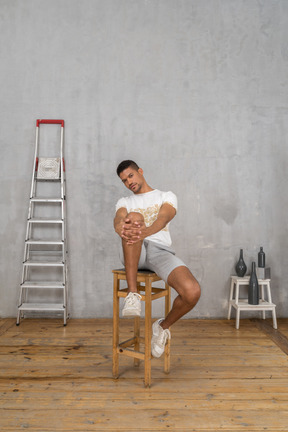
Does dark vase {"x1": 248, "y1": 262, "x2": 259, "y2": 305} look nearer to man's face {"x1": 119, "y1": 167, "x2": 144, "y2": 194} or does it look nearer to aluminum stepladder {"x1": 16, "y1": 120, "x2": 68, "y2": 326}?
man's face {"x1": 119, "y1": 167, "x2": 144, "y2": 194}

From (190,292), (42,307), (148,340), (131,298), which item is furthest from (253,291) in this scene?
(42,307)

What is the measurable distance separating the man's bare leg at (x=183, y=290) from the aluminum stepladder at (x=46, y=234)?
1.61 metres

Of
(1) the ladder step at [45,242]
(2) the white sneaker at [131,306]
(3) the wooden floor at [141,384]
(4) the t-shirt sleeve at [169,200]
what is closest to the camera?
(3) the wooden floor at [141,384]

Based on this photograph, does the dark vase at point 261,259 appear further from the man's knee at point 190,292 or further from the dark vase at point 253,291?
the man's knee at point 190,292

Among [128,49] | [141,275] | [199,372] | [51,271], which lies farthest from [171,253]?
[128,49]

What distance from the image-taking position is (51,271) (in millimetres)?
3543

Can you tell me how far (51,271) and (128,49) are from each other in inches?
95.5

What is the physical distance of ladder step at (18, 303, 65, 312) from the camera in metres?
3.21

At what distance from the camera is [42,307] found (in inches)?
127

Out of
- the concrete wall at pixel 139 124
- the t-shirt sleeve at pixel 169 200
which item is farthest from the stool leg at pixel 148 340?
the concrete wall at pixel 139 124

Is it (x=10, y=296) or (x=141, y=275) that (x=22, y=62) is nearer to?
(x=10, y=296)

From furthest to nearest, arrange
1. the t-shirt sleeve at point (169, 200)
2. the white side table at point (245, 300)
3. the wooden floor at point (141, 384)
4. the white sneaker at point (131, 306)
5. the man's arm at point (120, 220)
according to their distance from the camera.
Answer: the white side table at point (245, 300) < the t-shirt sleeve at point (169, 200) < the man's arm at point (120, 220) < the white sneaker at point (131, 306) < the wooden floor at point (141, 384)

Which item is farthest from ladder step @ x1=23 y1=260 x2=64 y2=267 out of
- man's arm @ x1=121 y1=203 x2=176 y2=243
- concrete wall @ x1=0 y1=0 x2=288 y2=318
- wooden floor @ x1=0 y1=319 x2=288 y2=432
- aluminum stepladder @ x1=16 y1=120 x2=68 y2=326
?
man's arm @ x1=121 y1=203 x2=176 y2=243

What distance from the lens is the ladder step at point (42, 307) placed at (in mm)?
3215
